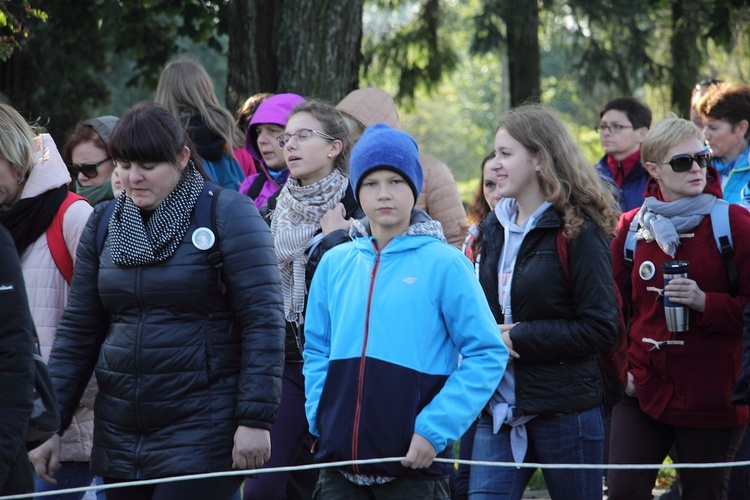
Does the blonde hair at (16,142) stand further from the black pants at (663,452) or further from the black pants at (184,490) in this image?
the black pants at (663,452)

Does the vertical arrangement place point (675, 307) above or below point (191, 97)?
below

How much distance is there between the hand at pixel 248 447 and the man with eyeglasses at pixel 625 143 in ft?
14.6

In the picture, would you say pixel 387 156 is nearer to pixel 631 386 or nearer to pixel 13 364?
pixel 13 364

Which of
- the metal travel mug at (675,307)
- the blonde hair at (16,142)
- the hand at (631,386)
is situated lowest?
the hand at (631,386)

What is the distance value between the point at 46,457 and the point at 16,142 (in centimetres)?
128

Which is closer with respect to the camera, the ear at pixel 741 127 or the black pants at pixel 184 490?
the black pants at pixel 184 490

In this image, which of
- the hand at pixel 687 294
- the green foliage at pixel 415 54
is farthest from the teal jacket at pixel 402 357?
the green foliage at pixel 415 54

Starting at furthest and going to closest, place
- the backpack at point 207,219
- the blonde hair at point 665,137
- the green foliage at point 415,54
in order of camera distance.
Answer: the green foliage at point 415,54 → the blonde hair at point 665,137 → the backpack at point 207,219

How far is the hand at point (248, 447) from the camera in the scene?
3889 mm

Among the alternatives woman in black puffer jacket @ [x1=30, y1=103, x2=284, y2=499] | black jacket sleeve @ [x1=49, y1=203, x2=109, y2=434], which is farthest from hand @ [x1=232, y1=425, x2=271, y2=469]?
black jacket sleeve @ [x1=49, y1=203, x2=109, y2=434]

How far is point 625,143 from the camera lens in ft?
25.5

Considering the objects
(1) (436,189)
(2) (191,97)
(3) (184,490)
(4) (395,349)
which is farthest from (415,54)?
(3) (184,490)

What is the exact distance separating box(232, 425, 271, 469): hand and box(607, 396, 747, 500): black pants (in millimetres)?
1904

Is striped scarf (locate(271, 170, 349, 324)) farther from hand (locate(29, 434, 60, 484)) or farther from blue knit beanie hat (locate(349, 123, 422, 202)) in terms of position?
hand (locate(29, 434, 60, 484))
